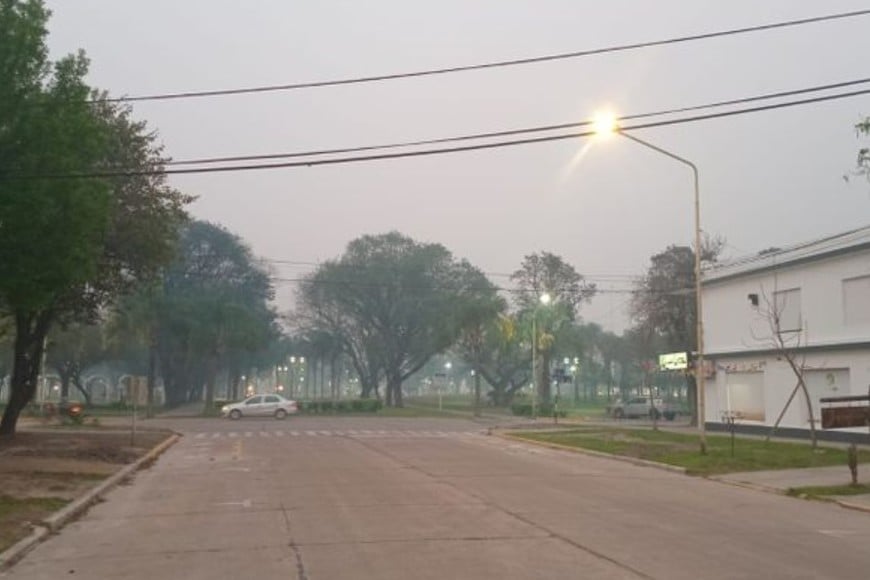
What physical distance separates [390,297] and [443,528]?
73.0 meters

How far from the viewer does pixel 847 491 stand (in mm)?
19188

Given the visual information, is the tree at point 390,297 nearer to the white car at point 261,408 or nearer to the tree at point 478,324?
the tree at point 478,324

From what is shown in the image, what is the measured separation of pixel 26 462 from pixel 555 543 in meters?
16.4

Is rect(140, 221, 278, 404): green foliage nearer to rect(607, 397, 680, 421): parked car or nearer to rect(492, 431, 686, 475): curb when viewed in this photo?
rect(607, 397, 680, 421): parked car

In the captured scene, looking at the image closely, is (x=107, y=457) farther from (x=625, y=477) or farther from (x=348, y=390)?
(x=348, y=390)

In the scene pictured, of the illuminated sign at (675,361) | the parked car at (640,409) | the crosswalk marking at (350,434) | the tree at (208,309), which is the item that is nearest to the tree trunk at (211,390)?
the tree at (208,309)

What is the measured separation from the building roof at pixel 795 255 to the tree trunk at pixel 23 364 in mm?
26401

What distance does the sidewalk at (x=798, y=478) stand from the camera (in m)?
20.4

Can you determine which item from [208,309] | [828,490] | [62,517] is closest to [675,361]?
[828,490]

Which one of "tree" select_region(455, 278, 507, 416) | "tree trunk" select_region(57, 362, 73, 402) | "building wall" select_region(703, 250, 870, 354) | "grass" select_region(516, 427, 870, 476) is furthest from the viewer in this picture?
"tree trunk" select_region(57, 362, 73, 402)

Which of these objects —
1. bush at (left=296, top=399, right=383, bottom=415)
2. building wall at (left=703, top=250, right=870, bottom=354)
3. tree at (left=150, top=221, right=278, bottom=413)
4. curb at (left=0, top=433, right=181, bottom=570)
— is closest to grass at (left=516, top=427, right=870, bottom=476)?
building wall at (left=703, top=250, right=870, bottom=354)

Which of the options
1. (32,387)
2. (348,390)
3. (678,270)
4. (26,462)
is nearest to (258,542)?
(26,462)

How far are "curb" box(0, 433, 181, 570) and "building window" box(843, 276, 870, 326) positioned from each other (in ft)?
77.1

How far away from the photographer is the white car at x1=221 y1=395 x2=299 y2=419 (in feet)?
197
